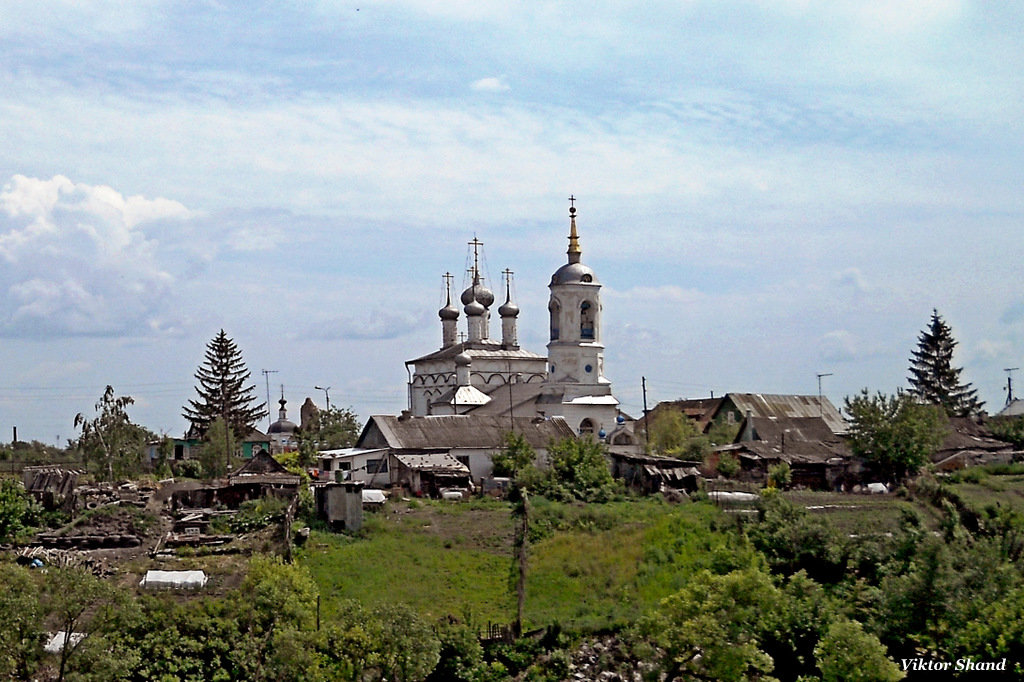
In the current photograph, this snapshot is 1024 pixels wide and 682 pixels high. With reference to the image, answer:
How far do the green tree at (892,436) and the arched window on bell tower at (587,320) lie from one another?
1792 centimetres

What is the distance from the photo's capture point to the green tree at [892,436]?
138 feet

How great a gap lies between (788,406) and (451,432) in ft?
79.5

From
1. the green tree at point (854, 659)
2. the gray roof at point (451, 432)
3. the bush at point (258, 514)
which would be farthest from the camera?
the gray roof at point (451, 432)

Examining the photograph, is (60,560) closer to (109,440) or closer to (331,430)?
(109,440)

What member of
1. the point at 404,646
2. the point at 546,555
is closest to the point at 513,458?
the point at 546,555

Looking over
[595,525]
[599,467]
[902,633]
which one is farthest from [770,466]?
[902,633]

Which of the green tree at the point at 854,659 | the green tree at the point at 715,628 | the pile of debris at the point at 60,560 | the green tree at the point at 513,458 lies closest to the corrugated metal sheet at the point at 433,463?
the green tree at the point at 513,458

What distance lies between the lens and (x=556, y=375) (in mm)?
59469

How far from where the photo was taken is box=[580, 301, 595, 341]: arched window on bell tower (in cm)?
5989

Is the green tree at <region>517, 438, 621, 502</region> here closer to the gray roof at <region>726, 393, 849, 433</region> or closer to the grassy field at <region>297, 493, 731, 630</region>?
the grassy field at <region>297, 493, 731, 630</region>

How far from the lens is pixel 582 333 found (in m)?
59.8

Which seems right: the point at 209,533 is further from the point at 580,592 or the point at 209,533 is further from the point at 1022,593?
the point at 1022,593

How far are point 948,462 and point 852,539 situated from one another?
16983 mm

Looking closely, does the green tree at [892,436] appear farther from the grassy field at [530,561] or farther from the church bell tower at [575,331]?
the church bell tower at [575,331]
